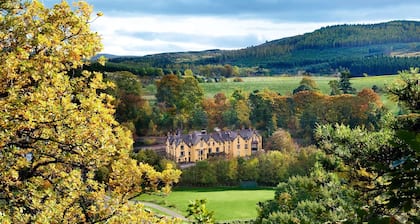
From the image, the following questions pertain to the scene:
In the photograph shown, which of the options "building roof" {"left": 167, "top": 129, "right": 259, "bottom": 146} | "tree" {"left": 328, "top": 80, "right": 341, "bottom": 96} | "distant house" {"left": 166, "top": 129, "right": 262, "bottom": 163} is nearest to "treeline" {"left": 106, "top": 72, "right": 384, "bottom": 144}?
"building roof" {"left": 167, "top": 129, "right": 259, "bottom": 146}

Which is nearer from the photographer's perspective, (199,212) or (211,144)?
(199,212)

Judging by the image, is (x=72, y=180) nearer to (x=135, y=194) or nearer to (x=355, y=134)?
(x=135, y=194)

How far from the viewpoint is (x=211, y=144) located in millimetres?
63625

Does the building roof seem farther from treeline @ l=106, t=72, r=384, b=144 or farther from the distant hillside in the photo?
the distant hillside

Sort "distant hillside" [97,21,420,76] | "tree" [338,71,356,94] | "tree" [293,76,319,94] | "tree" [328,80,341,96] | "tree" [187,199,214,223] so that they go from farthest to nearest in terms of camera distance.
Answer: "distant hillside" [97,21,420,76]
"tree" [338,71,356,94]
"tree" [293,76,319,94]
"tree" [328,80,341,96]
"tree" [187,199,214,223]

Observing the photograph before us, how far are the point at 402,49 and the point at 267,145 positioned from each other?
301 feet

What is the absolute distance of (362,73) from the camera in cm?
11044

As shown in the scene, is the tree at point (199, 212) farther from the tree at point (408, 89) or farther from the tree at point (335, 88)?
the tree at point (335, 88)

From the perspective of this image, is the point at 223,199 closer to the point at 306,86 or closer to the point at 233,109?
the point at 233,109

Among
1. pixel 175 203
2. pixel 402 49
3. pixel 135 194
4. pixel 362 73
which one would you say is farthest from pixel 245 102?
pixel 402 49

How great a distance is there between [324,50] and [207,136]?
10168cm

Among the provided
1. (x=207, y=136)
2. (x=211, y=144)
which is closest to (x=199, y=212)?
(x=211, y=144)

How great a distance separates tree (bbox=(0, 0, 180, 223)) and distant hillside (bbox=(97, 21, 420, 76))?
114 meters

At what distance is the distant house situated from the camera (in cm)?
6141
